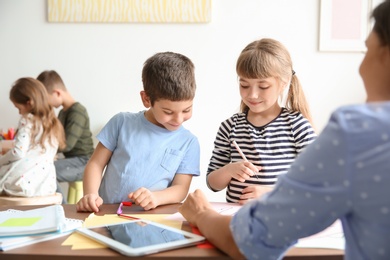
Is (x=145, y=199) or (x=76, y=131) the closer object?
(x=145, y=199)

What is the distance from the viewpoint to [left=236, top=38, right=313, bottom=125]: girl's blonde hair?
56.2 inches

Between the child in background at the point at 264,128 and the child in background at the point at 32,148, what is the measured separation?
1.35 m

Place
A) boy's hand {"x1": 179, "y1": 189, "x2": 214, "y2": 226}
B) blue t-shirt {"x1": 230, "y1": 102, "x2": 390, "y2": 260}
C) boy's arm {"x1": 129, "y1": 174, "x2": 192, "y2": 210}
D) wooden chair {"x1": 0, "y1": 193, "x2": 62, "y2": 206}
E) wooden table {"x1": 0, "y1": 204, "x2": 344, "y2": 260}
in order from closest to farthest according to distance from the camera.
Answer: blue t-shirt {"x1": 230, "y1": 102, "x2": 390, "y2": 260}
wooden table {"x1": 0, "y1": 204, "x2": 344, "y2": 260}
boy's hand {"x1": 179, "y1": 189, "x2": 214, "y2": 226}
boy's arm {"x1": 129, "y1": 174, "x2": 192, "y2": 210}
wooden chair {"x1": 0, "y1": 193, "x2": 62, "y2": 206}

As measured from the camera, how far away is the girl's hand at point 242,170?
1322 millimetres

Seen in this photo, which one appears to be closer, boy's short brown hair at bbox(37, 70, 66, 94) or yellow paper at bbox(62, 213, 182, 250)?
yellow paper at bbox(62, 213, 182, 250)

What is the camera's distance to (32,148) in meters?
2.54

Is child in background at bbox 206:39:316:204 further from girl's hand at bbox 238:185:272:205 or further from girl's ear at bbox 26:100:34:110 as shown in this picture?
girl's ear at bbox 26:100:34:110

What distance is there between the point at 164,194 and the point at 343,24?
7.81 feet

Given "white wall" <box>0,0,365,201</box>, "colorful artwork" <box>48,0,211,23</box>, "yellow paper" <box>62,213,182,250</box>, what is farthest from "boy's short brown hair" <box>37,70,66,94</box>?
"yellow paper" <box>62,213,182,250</box>

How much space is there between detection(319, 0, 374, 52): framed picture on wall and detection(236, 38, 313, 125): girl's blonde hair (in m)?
1.79

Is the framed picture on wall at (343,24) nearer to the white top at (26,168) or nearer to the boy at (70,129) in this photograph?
the boy at (70,129)

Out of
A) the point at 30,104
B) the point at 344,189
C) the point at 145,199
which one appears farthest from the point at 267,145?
the point at 30,104

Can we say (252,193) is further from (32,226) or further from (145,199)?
(32,226)

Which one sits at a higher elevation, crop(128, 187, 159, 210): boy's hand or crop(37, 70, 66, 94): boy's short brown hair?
crop(37, 70, 66, 94): boy's short brown hair
